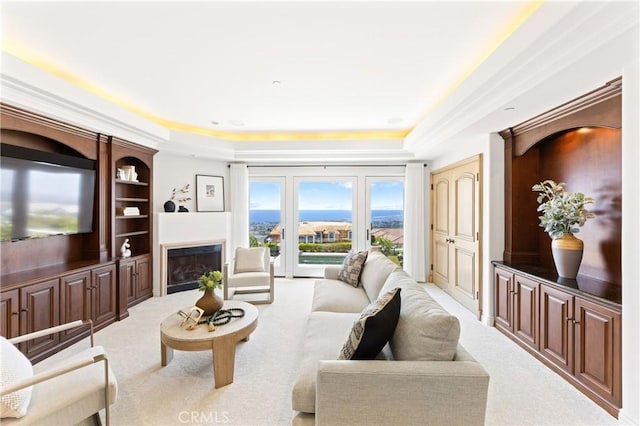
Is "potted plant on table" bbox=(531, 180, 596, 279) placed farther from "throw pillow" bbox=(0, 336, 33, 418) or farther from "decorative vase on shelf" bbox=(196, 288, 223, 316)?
"throw pillow" bbox=(0, 336, 33, 418)

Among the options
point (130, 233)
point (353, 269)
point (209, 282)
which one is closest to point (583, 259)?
point (353, 269)

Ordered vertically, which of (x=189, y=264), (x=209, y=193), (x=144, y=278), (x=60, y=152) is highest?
(x=60, y=152)

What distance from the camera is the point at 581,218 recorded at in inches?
94.4

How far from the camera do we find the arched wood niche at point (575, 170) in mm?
2299

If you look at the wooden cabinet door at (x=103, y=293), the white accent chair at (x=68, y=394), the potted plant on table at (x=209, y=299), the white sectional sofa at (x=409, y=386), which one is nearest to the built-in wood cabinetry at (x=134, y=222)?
the wooden cabinet door at (x=103, y=293)

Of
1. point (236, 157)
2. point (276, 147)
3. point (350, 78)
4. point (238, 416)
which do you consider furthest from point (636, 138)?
point (236, 157)

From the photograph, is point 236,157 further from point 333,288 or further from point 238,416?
point 238,416

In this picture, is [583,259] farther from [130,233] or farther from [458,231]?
[130,233]

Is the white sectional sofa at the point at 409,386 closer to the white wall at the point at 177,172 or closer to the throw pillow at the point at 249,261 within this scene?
the throw pillow at the point at 249,261

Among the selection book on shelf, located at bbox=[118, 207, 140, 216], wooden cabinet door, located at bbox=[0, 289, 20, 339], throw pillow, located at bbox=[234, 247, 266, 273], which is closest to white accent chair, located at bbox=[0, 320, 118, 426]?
wooden cabinet door, located at bbox=[0, 289, 20, 339]

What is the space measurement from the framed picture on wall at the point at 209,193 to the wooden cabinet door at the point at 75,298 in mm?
2243

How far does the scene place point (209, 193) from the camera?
5254 millimetres

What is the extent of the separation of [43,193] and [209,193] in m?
2.49

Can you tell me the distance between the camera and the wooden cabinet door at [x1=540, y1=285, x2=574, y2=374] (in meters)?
2.25
